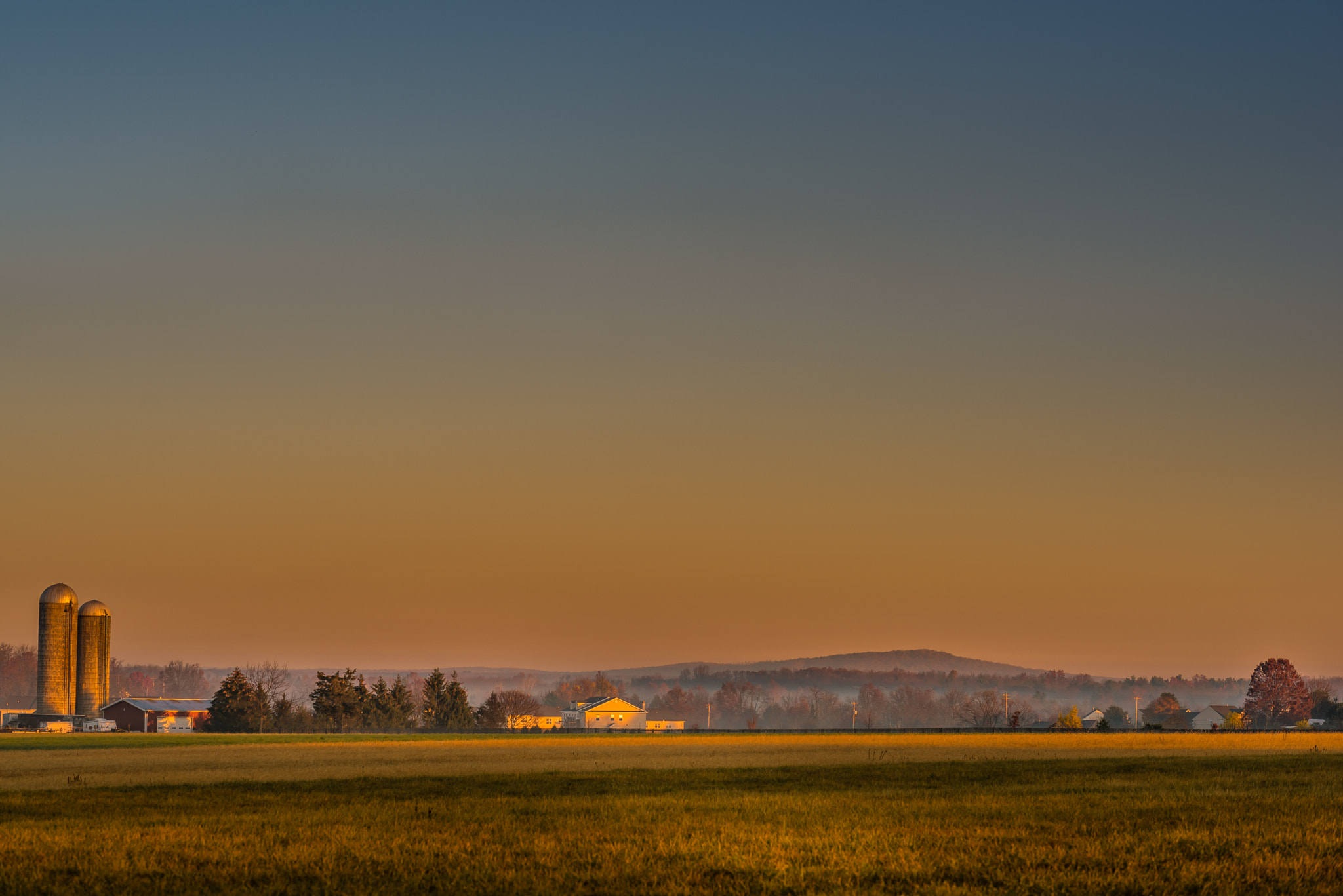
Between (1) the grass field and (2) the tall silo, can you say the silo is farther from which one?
(1) the grass field

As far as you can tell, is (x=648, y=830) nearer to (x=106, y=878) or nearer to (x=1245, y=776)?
(x=106, y=878)

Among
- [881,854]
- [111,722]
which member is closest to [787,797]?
[881,854]

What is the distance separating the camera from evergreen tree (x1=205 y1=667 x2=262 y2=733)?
132m

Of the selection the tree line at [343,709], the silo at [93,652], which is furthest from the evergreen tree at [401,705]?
the silo at [93,652]

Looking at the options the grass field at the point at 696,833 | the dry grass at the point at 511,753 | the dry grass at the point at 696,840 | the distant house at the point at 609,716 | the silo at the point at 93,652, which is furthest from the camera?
the distant house at the point at 609,716

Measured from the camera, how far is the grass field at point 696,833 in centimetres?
1630

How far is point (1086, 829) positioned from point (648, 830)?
729 cm

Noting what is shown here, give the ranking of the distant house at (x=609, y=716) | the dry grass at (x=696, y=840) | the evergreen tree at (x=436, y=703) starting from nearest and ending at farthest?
the dry grass at (x=696, y=840), the evergreen tree at (x=436, y=703), the distant house at (x=609, y=716)

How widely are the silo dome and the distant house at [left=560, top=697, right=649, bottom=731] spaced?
2703 inches

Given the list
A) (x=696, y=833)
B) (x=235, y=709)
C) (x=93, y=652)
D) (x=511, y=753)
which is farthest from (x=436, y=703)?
(x=696, y=833)

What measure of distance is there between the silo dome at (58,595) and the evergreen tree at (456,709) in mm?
47590

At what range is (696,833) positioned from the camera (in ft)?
69.6

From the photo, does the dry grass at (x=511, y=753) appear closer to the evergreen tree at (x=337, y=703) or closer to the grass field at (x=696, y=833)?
the grass field at (x=696, y=833)

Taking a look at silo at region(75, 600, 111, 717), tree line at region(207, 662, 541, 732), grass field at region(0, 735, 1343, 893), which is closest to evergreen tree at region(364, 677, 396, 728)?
tree line at region(207, 662, 541, 732)
